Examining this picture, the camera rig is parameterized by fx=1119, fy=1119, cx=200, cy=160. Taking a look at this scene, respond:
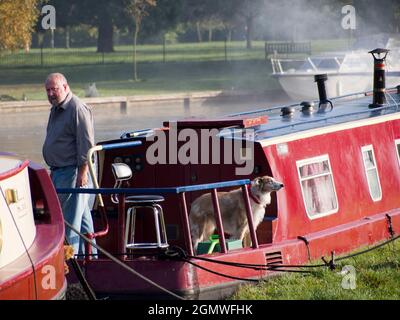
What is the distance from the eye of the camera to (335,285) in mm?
11117

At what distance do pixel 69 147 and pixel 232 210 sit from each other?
177 cm

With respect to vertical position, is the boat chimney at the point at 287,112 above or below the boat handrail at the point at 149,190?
above

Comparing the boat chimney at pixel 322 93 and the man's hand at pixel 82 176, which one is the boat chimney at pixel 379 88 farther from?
the man's hand at pixel 82 176

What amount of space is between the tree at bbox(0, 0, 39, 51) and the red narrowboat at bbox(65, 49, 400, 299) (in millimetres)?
25897

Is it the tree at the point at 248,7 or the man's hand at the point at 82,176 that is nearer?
the man's hand at the point at 82,176

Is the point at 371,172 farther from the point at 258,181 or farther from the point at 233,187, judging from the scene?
the point at 258,181

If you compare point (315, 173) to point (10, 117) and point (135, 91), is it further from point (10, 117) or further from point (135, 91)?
point (135, 91)

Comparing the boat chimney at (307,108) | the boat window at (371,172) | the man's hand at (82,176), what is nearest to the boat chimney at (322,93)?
the boat chimney at (307,108)

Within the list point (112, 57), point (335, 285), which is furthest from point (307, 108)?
point (112, 57)

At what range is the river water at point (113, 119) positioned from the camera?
29.4m

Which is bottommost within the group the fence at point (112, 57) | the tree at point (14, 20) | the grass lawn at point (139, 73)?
the grass lawn at point (139, 73)

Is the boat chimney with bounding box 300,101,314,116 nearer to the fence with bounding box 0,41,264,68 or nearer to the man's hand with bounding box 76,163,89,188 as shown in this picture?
the man's hand with bounding box 76,163,89,188

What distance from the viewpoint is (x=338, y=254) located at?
12.8 m

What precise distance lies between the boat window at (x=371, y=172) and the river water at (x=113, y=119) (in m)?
13.4
